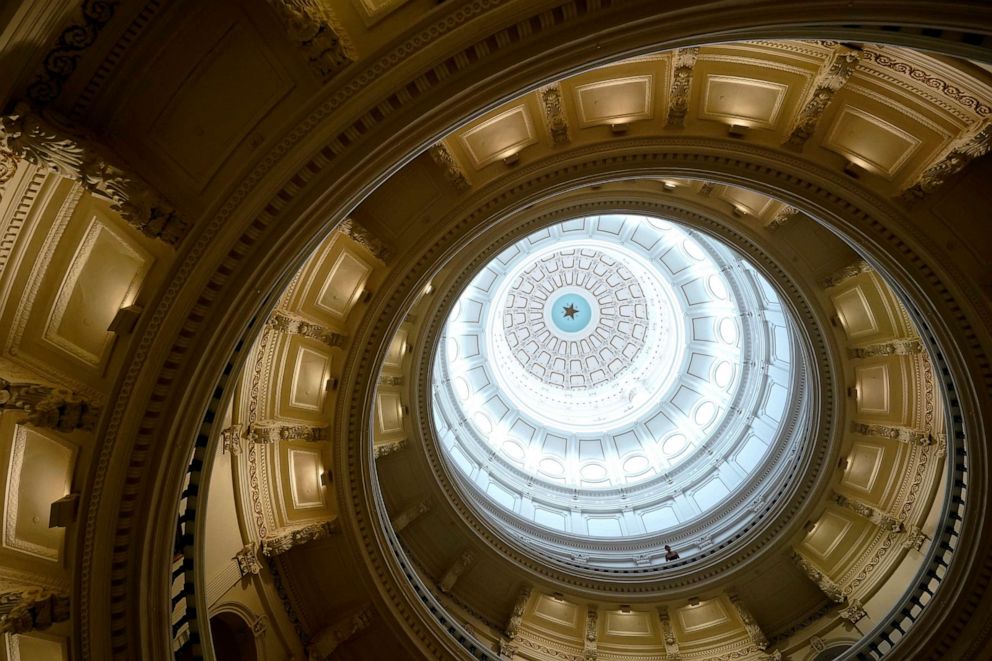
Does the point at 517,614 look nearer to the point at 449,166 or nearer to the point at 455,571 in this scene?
the point at 455,571

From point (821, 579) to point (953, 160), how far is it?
447 inches

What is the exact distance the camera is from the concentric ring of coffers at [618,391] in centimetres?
1847

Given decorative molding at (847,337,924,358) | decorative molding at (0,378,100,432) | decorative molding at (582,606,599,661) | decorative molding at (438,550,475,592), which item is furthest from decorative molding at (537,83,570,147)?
decorative molding at (582,606,599,661)

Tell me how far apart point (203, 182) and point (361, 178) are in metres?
1.78

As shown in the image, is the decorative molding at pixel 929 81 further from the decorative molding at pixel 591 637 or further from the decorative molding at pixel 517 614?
the decorative molding at pixel 517 614

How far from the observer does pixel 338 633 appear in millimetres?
10602

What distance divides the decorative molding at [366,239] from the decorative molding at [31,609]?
642 cm

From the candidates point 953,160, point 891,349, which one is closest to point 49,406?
point 953,160

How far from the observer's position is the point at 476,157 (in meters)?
9.53

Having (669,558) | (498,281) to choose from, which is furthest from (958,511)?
(498,281)

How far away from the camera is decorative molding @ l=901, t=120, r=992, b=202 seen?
7.57m

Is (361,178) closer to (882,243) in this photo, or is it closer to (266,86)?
(266,86)

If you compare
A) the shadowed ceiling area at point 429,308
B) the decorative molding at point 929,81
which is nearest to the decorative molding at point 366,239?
the shadowed ceiling area at point 429,308

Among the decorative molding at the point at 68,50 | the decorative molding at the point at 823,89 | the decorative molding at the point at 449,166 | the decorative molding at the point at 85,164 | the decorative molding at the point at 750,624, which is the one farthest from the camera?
the decorative molding at the point at 750,624
